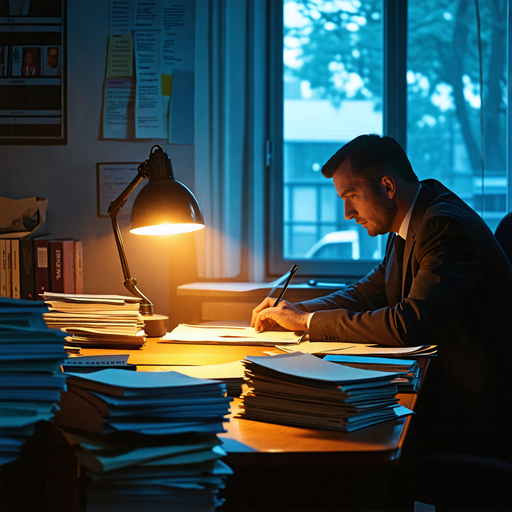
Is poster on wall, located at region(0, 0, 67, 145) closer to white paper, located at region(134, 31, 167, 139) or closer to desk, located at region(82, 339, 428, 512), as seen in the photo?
white paper, located at region(134, 31, 167, 139)

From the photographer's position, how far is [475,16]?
247 cm

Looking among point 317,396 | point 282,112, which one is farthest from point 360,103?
point 317,396

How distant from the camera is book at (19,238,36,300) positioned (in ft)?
6.83

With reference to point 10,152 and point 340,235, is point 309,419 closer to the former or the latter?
point 340,235

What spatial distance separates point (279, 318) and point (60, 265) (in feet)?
3.29

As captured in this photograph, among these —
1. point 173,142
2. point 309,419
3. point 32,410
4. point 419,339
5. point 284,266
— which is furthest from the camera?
point 284,266

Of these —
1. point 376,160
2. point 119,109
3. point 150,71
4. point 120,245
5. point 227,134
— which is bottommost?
point 120,245

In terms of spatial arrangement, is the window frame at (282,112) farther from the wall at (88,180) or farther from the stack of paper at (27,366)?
the stack of paper at (27,366)

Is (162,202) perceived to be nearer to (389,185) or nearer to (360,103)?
(389,185)

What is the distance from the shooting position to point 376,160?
1.72 meters

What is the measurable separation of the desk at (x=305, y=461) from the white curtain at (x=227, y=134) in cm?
90

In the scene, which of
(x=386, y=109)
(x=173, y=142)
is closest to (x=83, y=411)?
(x=173, y=142)

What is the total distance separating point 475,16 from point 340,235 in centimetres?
118

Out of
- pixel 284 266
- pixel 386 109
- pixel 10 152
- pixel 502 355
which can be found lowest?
pixel 502 355
